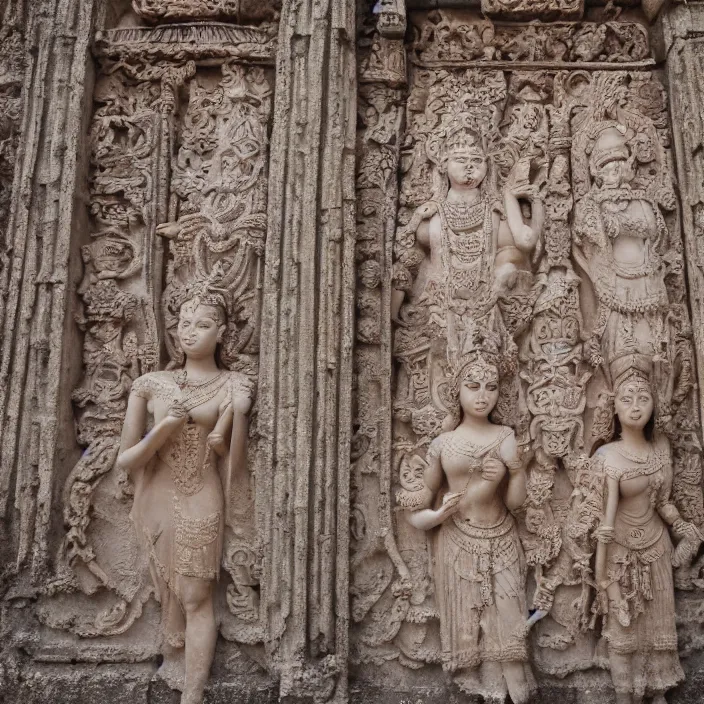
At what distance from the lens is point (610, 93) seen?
17.9 ft

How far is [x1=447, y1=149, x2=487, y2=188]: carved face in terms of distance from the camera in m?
5.23

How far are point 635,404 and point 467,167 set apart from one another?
175 cm

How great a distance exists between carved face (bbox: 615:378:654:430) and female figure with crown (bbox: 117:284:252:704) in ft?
6.94

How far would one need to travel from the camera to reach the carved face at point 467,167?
17.1 feet

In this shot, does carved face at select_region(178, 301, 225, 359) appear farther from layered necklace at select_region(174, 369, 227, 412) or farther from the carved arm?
the carved arm

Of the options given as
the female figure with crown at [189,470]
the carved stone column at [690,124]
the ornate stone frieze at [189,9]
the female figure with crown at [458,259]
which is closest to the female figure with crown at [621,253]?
the carved stone column at [690,124]

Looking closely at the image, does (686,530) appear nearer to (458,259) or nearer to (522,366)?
(522,366)

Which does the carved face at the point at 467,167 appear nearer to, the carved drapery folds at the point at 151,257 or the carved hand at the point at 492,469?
the carved drapery folds at the point at 151,257

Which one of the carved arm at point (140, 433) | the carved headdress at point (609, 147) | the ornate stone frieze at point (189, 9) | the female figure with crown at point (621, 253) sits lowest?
the carved arm at point (140, 433)

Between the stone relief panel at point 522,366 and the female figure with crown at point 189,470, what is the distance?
0.78 metres

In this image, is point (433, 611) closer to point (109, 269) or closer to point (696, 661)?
point (696, 661)

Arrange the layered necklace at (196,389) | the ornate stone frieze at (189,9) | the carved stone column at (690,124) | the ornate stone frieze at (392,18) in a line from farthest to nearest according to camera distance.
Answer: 1. the ornate stone frieze at (189,9)
2. the ornate stone frieze at (392,18)
3. the carved stone column at (690,124)
4. the layered necklace at (196,389)

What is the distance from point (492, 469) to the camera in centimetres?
467

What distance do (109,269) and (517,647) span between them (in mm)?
3251
